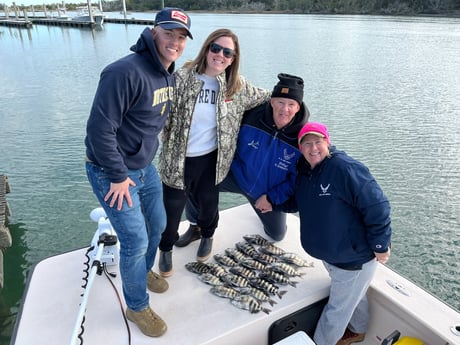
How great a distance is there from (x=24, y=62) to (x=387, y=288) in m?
Answer: 24.1

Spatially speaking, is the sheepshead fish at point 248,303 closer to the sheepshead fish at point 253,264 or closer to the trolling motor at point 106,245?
the sheepshead fish at point 253,264

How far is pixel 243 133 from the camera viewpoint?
298cm

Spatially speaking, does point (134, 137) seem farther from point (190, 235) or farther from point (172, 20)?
point (190, 235)

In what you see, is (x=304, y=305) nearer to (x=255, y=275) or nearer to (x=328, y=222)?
(x=255, y=275)

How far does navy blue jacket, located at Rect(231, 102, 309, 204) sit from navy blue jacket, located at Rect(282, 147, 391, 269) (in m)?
0.23

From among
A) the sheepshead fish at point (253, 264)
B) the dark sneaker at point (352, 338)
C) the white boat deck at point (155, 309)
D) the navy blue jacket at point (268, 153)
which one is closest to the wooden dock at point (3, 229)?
the white boat deck at point (155, 309)

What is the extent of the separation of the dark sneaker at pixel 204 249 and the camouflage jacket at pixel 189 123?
0.68 m

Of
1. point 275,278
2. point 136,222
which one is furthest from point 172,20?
point 275,278

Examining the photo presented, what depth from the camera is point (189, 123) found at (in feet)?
8.77

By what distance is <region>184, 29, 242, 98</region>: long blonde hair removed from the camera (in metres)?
2.57

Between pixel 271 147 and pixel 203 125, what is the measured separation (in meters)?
0.59

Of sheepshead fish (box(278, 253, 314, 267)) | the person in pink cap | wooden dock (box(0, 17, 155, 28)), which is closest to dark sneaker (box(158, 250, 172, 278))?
sheepshead fish (box(278, 253, 314, 267))

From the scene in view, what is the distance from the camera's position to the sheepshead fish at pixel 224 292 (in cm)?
278

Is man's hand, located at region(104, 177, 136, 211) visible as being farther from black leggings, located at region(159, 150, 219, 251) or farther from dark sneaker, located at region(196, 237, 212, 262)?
dark sneaker, located at region(196, 237, 212, 262)
